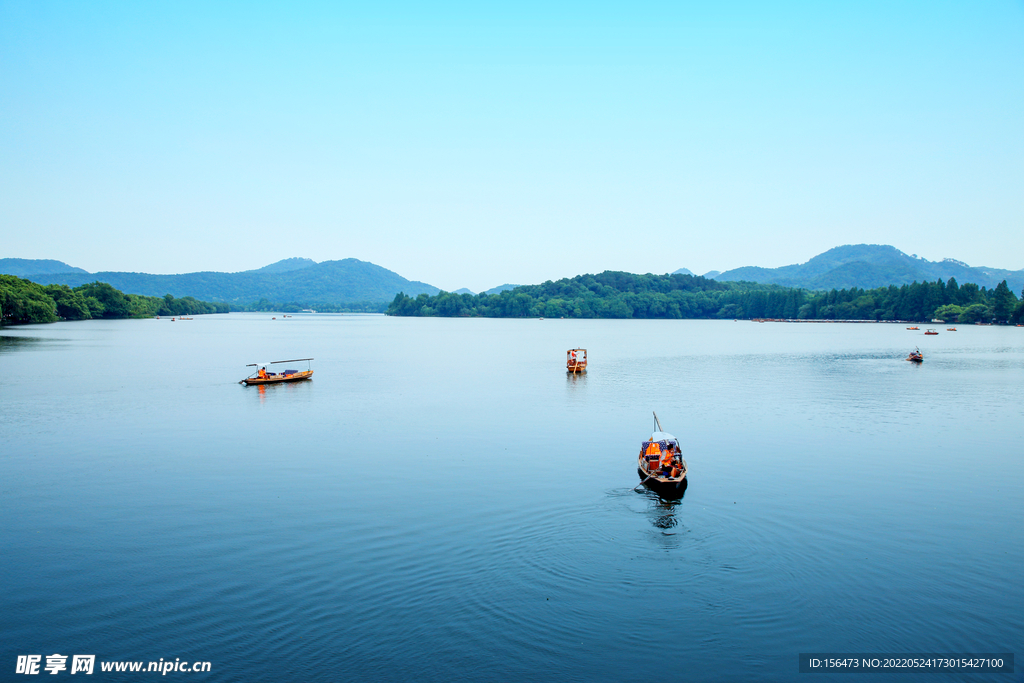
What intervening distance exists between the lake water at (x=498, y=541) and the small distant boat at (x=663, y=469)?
66cm

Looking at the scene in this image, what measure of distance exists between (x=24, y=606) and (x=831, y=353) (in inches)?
4194

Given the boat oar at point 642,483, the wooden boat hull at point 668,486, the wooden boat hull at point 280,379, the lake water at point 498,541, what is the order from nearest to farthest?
the lake water at point 498,541
the wooden boat hull at point 668,486
the boat oar at point 642,483
the wooden boat hull at point 280,379

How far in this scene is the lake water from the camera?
43.7ft

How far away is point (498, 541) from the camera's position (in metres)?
18.8

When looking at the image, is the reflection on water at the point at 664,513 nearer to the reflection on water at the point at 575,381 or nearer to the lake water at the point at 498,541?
the lake water at the point at 498,541

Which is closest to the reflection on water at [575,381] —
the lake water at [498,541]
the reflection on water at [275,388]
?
the lake water at [498,541]

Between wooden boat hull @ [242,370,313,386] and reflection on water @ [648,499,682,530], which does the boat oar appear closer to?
reflection on water @ [648,499,682,530]

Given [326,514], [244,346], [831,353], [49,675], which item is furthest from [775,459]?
[244,346]

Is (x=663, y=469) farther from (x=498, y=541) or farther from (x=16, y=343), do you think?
(x=16, y=343)

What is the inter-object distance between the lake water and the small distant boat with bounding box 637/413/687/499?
0.66 metres

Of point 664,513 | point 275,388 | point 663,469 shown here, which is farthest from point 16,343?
point 664,513

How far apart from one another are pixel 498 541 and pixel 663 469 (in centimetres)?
810

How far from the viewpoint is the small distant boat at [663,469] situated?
23.1 m

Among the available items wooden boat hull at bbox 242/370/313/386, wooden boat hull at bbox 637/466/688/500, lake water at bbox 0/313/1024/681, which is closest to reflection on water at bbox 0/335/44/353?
wooden boat hull at bbox 242/370/313/386
